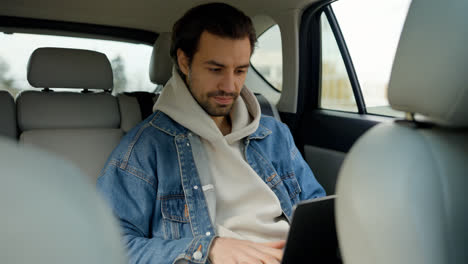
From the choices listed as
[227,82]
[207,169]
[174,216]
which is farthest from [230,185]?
[227,82]

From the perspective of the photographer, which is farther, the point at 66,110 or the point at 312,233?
the point at 66,110

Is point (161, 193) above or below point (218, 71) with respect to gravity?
below

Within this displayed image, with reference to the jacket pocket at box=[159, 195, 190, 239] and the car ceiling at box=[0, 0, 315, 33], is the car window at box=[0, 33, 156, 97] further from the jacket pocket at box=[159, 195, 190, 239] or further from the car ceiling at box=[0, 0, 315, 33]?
the jacket pocket at box=[159, 195, 190, 239]

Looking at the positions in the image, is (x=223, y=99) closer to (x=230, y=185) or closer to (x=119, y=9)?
(x=230, y=185)

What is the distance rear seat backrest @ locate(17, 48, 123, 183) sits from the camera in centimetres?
181

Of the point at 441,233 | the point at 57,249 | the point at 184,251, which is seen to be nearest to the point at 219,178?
the point at 184,251

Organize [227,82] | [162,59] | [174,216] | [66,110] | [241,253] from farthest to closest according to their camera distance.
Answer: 1. [162,59]
2. [66,110]
3. [227,82]
4. [174,216]
5. [241,253]

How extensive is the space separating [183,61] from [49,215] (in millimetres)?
1205

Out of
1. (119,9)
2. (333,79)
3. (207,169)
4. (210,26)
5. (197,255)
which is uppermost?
(119,9)

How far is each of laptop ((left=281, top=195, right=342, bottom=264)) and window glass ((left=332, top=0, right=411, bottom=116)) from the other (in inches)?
37.2

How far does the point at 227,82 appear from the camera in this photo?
137cm

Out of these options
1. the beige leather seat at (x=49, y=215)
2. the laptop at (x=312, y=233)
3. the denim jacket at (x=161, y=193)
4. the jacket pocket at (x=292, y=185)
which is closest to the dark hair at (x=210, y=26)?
the denim jacket at (x=161, y=193)

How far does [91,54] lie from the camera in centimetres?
194

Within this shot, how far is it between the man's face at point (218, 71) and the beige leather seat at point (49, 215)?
1.04 m
